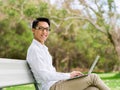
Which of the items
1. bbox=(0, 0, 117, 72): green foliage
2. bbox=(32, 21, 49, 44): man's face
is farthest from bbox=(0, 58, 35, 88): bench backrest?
bbox=(0, 0, 117, 72): green foliage

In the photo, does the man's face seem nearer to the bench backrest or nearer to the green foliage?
the bench backrest

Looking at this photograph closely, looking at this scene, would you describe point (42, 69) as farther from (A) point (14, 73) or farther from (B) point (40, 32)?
(B) point (40, 32)

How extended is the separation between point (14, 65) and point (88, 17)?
14.8 metres

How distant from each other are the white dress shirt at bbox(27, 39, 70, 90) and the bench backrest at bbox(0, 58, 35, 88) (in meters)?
0.08

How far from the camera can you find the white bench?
3.01 m

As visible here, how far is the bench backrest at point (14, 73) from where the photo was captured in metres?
3.01

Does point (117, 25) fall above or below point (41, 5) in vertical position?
below

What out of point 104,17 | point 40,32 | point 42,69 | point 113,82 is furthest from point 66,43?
point 42,69

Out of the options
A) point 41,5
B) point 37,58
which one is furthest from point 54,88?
point 41,5

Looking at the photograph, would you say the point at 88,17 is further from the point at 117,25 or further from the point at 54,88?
the point at 54,88

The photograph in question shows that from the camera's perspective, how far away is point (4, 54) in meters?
22.8

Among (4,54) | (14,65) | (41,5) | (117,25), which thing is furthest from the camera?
(4,54)

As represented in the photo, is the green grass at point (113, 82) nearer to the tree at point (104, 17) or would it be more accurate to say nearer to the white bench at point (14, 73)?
the tree at point (104, 17)

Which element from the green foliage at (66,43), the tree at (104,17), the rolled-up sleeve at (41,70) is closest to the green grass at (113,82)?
the tree at (104,17)
